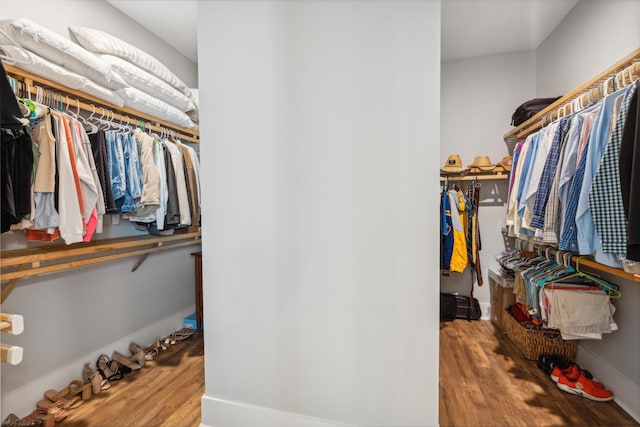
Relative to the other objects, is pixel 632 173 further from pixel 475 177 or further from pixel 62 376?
pixel 62 376

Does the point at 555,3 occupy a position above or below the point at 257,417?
above

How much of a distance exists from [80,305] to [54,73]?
1.40 meters

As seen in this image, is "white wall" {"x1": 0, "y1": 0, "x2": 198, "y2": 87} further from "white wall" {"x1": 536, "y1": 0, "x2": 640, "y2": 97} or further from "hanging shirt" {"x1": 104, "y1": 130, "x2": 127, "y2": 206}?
"white wall" {"x1": 536, "y1": 0, "x2": 640, "y2": 97}

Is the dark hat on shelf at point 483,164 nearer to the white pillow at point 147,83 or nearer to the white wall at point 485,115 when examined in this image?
the white wall at point 485,115

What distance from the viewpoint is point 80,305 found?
79.7 inches

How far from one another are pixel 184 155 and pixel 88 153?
80 centimetres

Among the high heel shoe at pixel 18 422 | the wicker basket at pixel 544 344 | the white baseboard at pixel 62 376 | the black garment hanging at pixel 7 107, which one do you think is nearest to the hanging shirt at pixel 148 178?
the black garment hanging at pixel 7 107

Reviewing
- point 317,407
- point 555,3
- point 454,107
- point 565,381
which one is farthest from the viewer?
point 454,107

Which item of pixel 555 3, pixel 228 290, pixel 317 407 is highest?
pixel 555 3

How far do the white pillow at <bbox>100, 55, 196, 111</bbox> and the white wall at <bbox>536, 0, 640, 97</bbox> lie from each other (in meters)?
3.00

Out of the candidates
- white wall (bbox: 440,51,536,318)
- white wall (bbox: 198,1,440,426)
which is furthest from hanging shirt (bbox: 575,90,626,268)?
white wall (bbox: 440,51,536,318)

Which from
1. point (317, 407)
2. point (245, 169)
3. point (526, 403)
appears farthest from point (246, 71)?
point (526, 403)

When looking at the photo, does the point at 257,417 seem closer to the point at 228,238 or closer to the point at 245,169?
the point at 228,238

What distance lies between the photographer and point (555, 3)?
92.8 inches
